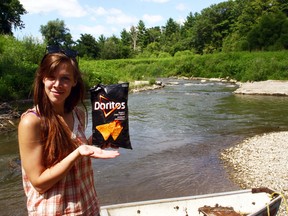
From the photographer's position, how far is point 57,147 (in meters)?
1.89

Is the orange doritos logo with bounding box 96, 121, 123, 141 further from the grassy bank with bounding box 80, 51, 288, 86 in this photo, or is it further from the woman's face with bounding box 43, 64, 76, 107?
the grassy bank with bounding box 80, 51, 288, 86

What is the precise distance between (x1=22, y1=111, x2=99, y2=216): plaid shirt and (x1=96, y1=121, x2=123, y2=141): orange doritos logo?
0.57 meters

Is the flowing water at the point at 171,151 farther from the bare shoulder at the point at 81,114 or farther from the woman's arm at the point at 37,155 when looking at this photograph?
the woman's arm at the point at 37,155

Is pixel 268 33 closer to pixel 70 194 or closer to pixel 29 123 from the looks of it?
pixel 70 194

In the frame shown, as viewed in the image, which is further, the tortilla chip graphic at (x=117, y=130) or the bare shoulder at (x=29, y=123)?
the tortilla chip graphic at (x=117, y=130)

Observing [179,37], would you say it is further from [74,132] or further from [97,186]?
[74,132]

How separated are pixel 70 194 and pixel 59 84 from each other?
67cm

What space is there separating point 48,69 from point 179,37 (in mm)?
80890

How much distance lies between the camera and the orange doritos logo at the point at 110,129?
270cm

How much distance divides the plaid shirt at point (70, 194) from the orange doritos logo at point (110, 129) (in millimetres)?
566

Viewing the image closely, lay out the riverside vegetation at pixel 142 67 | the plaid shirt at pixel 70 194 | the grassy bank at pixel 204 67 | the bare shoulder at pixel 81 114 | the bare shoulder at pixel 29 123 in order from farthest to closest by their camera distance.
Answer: the grassy bank at pixel 204 67 → the riverside vegetation at pixel 142 67 → the bare shoulder at pixel 81 114 → the plaid shirt at pixel 70 194 → the bare shoulder at pixel 29 123

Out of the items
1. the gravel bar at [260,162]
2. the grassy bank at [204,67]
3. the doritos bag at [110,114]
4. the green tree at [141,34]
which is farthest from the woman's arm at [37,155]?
the green tree at [141,34]

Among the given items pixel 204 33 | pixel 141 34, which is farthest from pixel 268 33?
pixel 141 34

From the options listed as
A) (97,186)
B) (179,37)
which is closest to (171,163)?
(97,186)
